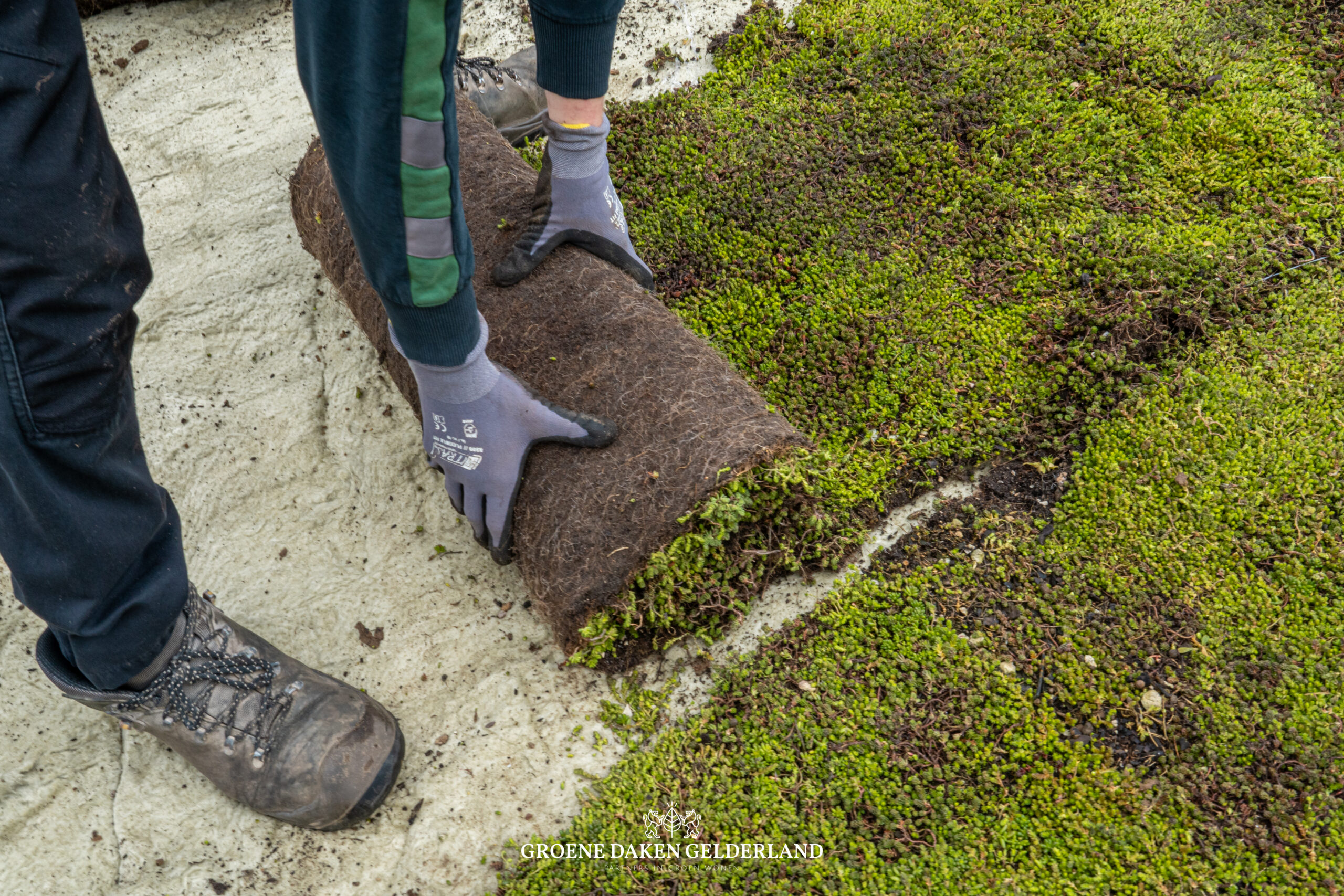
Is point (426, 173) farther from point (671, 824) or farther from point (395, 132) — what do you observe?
point (671, 824)

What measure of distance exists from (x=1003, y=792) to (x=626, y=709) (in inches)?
43.8

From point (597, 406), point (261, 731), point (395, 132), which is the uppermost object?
point (395, 132)

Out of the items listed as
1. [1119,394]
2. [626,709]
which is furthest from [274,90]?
[1119,394]

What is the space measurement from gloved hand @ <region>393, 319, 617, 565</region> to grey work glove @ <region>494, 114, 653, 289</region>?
0.53m

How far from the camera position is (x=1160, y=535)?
8.72 ft

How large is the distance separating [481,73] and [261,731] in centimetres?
317

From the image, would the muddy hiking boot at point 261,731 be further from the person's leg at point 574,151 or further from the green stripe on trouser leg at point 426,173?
the person's leg at point 574,151

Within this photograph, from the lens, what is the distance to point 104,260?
1.70 metres

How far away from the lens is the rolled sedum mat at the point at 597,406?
248 cm

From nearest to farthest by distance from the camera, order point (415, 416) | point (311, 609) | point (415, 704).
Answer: point (415, 704) < point (311, 609) < point (415, 416)

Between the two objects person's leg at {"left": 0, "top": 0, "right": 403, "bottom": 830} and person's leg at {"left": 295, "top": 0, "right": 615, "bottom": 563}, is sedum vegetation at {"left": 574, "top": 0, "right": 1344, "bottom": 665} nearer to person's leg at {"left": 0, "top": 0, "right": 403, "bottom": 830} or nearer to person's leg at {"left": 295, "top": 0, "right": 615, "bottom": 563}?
person's leg at {"left": 295, "top": 0, "right": 615, "bottom": 563}

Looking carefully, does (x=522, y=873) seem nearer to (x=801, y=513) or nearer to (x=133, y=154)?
(x=801, y=513)

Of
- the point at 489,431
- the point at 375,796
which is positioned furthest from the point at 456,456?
the point at 375,796
